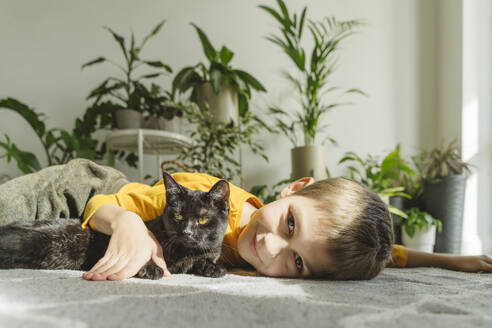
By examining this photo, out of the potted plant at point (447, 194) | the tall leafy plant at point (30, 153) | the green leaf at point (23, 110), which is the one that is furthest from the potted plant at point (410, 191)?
the green leaf at point (23, 110)

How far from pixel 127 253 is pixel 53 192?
488 mm

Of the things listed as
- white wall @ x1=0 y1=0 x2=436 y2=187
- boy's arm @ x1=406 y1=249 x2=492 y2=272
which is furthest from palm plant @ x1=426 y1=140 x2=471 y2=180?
boy's arm @ x1=406 y1=249 x2=492 y2=272

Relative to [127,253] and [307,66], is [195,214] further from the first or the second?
[307,66]

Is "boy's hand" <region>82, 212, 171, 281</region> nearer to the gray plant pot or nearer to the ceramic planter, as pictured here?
the ceramic planter

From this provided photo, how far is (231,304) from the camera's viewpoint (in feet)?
1.42

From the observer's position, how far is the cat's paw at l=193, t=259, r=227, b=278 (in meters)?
0.71

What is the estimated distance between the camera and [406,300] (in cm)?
51

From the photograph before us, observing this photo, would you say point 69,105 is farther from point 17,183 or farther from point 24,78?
point 17,183

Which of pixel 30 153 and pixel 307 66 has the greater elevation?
pixel 307 66

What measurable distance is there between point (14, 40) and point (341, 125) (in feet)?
8.97

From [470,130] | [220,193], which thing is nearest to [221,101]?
[220,193]

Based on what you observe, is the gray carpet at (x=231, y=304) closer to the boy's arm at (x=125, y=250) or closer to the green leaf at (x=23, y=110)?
the boy's arm at (x=125, y=250)

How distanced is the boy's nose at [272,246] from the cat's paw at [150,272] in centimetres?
24

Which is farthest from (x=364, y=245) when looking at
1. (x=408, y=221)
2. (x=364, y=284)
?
(x=408, y=221)
